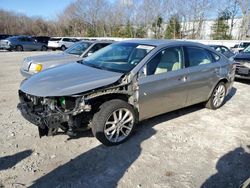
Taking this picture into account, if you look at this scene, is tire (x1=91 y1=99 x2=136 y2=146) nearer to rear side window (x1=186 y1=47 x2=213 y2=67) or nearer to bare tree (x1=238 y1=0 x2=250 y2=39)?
rear side window (x1=186 y1=47 x2=213 y2=67)

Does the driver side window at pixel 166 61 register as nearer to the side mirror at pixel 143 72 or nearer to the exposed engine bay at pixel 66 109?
the side mirror at pixel 143 72

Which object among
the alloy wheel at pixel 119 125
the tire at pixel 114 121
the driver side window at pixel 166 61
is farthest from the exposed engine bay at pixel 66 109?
the driver side window at pixel 166 61

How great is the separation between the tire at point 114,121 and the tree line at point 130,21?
109 feet

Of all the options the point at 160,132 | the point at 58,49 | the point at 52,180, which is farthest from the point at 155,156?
the point at 58,49

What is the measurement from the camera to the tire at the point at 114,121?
3.71 metres

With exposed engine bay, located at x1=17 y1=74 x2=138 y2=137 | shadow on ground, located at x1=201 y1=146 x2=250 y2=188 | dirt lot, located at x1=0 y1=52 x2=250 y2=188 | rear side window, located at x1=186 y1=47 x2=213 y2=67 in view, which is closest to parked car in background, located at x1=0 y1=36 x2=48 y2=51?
dirt lot, located at x1=0 y1=52 x2=250 y2=188

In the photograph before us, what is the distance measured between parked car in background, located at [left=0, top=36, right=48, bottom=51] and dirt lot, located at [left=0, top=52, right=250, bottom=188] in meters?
20.2

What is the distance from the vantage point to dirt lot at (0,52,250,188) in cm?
312

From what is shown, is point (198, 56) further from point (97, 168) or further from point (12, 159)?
point (12, 159)

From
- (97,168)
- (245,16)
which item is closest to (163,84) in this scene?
(97,168)

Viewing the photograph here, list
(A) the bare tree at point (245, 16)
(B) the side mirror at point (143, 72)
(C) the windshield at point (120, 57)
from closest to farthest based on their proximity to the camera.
A: (B) the side mirror at point (143, 72) → (C) the windshield at point (120, 57) → (A) the bare tree at point (245, 16)

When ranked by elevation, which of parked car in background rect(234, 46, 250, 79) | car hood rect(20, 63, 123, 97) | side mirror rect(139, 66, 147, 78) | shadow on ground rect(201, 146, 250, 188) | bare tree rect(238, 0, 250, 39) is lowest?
shadow on ground rect(201, 146, 250, 188)

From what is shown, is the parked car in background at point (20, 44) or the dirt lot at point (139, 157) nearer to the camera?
the dirt lot at point (139, 157)

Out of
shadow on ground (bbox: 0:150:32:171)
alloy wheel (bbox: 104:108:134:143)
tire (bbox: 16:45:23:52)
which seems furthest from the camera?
tire (bbox: 16:45:23:52)
